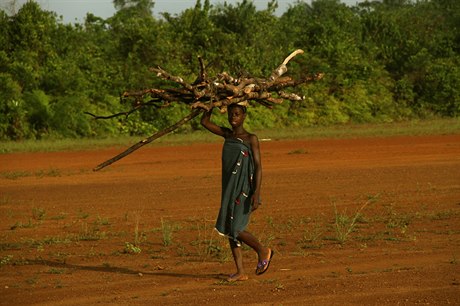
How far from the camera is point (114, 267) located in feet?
31.7

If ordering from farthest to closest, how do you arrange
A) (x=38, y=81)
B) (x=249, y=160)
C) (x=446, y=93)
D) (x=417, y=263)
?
(x=446, y=93)
(x=38, y=81)
(x=417, y=263)
(x=249, y=160)

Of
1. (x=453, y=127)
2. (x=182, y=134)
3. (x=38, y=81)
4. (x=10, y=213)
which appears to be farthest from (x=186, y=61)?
(x=10, y=213)

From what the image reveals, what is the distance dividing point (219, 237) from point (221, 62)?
1977 cm

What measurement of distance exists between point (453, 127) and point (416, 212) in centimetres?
1713

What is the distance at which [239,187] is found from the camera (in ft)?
28.1

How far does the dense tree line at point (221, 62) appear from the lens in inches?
1098

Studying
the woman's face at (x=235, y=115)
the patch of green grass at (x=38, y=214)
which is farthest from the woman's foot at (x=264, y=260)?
the patch of green grass at (x=38, y=214)

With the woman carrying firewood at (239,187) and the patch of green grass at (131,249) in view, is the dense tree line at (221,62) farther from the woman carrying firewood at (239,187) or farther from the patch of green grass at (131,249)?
the woman carrying firewood at (239,187)

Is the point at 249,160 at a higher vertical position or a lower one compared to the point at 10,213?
higher

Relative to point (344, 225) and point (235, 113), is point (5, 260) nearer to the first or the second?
point (235, 113)

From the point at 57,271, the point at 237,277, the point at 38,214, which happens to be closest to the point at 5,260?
the point at 57,271

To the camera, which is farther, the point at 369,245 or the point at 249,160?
the point at 369,245

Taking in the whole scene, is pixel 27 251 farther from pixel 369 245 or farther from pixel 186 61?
pixel 186 61

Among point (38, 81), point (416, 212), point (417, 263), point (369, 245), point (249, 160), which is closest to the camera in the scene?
point (249, 160)
